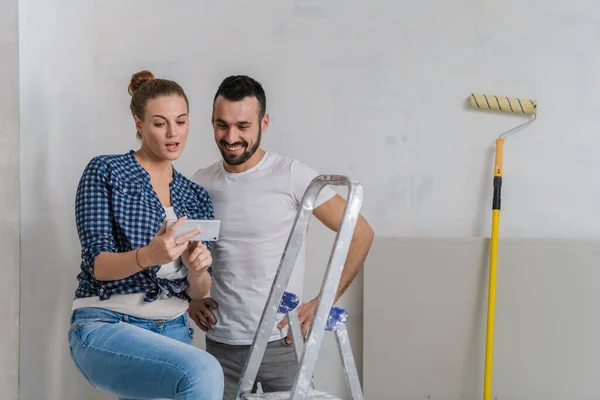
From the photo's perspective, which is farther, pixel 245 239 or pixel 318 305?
pixel 245 239

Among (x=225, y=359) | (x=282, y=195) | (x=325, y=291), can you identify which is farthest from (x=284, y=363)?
(x=325, y=291)

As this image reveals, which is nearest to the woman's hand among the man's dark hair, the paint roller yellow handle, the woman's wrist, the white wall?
the woman's wrist

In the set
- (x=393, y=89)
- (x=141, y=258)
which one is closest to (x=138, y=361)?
(x=141, y=258)

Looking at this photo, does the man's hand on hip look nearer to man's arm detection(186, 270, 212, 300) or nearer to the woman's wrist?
man's arm detection(186, 270, 212, 300)

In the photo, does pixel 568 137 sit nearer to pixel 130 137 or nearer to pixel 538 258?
pixel 538 258

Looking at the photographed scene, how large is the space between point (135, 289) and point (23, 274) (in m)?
0.62

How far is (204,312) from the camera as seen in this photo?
2.09m

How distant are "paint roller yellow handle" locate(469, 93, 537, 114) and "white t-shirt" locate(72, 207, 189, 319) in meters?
1.54

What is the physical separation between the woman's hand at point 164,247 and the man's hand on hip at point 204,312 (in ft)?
1.86

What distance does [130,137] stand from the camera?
9.77ft

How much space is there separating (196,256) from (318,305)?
36 cm

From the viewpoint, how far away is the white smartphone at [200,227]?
5.00 feet

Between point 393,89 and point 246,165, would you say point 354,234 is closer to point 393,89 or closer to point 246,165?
point 246,165

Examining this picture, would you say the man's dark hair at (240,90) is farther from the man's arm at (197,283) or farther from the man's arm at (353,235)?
the man's arm at (197,283)
